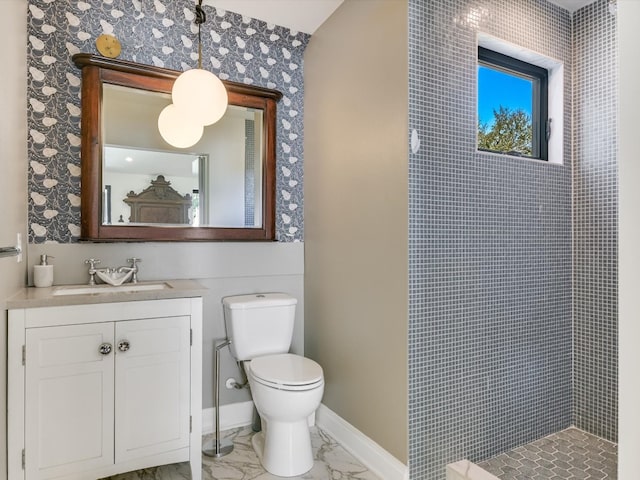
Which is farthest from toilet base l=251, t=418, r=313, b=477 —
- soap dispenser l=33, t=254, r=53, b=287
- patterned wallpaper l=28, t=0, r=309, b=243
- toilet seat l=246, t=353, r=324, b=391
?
soap dispenser l=33, t=254, r=53, b=287

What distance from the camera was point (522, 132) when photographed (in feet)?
7.97

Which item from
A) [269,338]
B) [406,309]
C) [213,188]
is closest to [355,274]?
[406,309]

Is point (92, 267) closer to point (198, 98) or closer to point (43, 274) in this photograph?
point (43, 274)

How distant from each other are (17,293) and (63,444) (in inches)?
25.9

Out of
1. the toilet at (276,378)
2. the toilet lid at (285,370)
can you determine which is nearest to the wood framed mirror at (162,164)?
the toilet at (276,378)

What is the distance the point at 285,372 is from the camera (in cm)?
205

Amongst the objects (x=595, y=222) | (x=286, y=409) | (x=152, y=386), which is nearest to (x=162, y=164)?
(x=152, y=386)

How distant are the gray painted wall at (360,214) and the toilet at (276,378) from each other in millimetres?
267

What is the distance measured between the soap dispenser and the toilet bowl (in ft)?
3.52

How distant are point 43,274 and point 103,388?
0.67 metres

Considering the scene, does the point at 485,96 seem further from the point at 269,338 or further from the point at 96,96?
the point at 96,96

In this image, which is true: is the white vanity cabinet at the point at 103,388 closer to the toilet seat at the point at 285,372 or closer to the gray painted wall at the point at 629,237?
the toilet seat at the point at 285,372

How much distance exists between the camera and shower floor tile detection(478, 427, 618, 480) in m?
1.95

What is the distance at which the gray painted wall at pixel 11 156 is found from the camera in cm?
154
